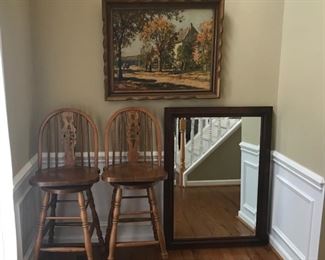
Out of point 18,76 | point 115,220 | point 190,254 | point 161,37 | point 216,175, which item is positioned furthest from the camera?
point 216,175

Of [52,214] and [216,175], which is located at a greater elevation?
[216,175]

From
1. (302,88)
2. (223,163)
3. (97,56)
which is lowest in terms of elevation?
(223,163)

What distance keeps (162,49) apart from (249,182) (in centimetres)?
117

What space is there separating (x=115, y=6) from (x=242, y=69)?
0.97m

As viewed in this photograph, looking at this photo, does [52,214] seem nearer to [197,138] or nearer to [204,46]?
[197,138]

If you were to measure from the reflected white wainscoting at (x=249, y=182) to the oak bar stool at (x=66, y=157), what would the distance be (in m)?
1.07

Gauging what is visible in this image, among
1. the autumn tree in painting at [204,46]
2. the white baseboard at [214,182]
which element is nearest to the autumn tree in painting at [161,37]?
the autumn tree in painting at [204,46]

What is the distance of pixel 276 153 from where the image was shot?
2.59 m

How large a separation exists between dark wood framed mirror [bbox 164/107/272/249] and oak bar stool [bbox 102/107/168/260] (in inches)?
5.0

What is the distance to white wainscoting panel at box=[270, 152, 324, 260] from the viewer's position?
2.08 m

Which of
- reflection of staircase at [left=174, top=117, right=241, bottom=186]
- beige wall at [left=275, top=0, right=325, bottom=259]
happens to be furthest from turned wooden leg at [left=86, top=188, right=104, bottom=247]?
beige wall at [left=275, top=0, right=325, bottom=259]

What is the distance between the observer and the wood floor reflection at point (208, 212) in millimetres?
2713

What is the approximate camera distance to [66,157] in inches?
98.7

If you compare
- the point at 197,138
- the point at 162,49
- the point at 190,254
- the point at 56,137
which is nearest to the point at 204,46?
the point at 162,49
